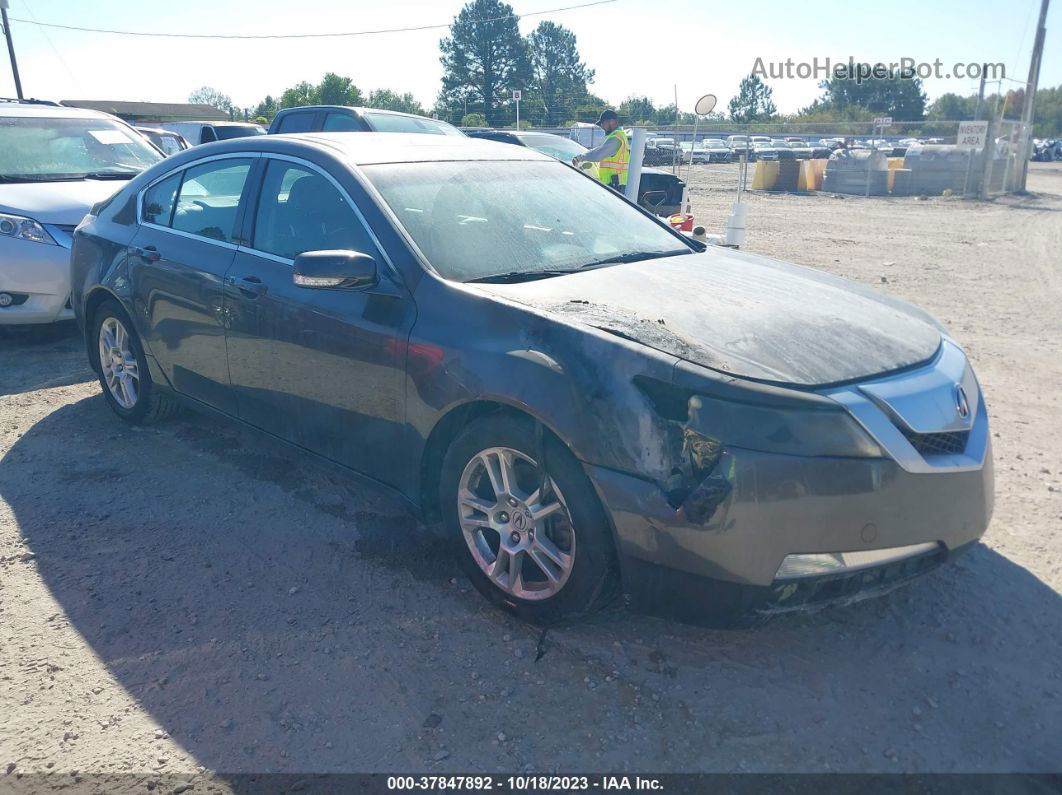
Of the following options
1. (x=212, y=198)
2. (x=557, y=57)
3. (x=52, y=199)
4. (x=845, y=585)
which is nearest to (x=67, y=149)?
(x=52, y=199)

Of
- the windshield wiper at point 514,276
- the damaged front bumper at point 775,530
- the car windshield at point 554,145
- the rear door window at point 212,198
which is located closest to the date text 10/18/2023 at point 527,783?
the damaged front bumper at point 775,530

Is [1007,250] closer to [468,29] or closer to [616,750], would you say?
[616,750]

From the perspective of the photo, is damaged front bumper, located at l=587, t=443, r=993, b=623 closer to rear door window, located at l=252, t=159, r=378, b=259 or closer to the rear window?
rear door window, located at l=252, t=159, r=378, b=259

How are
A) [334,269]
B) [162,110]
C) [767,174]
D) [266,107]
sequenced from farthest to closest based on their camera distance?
1. [266,107]
2. [162,110]
3. [767,174]
4. [334,269]

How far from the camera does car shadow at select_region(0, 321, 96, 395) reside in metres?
6.19

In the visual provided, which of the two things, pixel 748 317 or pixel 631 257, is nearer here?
pixel 748 317

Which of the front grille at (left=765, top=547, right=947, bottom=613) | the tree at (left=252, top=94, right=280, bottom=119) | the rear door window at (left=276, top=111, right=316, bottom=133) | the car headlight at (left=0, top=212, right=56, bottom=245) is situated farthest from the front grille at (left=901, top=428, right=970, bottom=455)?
the tree at (left=252, top=94, right=280, bottom=119)

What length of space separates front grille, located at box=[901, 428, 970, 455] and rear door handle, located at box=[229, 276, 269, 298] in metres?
2.78

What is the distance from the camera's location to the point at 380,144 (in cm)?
414

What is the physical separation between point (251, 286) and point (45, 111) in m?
5.77

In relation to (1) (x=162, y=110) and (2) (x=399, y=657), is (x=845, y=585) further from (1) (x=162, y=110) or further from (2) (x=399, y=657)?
(1) (x=162, y=110)

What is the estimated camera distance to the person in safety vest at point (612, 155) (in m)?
9.98

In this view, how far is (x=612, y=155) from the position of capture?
1011 centimetres

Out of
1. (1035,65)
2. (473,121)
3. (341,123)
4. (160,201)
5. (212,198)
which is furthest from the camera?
(473,121)
